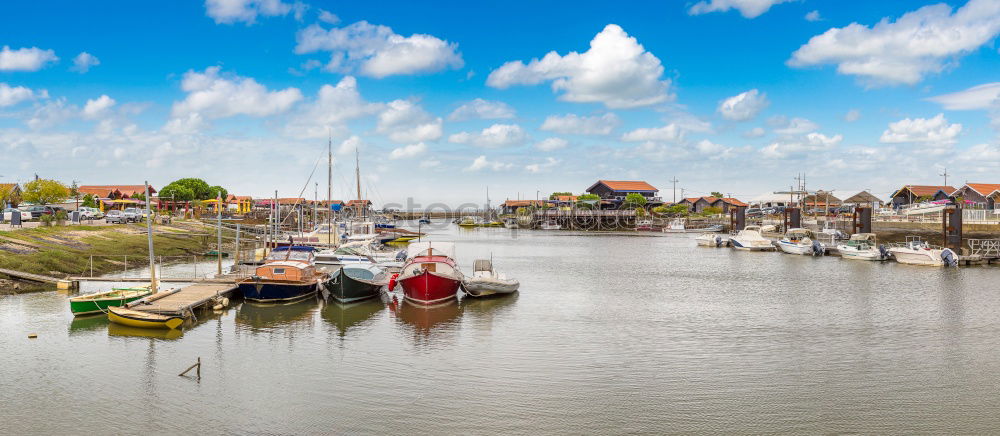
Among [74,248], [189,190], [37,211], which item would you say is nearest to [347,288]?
[74,248]

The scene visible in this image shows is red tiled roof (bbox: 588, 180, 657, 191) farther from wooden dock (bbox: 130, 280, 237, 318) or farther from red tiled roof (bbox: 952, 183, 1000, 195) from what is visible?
wooden dock (bbox: 130, 280, 237, 318)

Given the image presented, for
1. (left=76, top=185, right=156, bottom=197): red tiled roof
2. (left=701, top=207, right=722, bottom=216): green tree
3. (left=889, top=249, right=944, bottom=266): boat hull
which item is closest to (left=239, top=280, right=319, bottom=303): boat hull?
(left=889, top=249, right=944, bottom=266): boat hull

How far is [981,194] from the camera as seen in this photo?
87625 millimetres

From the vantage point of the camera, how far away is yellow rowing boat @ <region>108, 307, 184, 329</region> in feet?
80.0

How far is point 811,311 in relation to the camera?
104 ft

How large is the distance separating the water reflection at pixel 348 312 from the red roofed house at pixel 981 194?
86883 millimetres

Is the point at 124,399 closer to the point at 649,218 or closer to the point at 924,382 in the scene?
the point at 924,382

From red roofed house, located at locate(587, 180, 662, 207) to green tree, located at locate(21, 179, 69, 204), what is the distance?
107 metres

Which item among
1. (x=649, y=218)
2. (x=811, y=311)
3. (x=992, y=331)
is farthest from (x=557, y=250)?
(x=649, y=218)

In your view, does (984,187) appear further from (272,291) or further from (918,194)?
(272,291)

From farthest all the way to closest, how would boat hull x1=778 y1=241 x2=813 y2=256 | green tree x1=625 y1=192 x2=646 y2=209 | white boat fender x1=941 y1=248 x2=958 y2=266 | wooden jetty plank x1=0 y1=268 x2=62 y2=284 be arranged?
green tree x1=625 y1=192 x2=646 y2=209 < boat hull x1=778 y1=241 x2=813 y2=256 < white boat fender x1=941 y1=248 x2=958 y2=266 < wooden jetty plank x1=0 y1=268 x2=62 y2=284

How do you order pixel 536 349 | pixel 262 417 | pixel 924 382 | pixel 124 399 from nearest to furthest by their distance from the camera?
pixel 262 417 < pixel 124 399 < pixel 924 382 < pixel 536 349

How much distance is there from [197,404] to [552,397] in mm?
9197

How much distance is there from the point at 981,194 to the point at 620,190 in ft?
249
